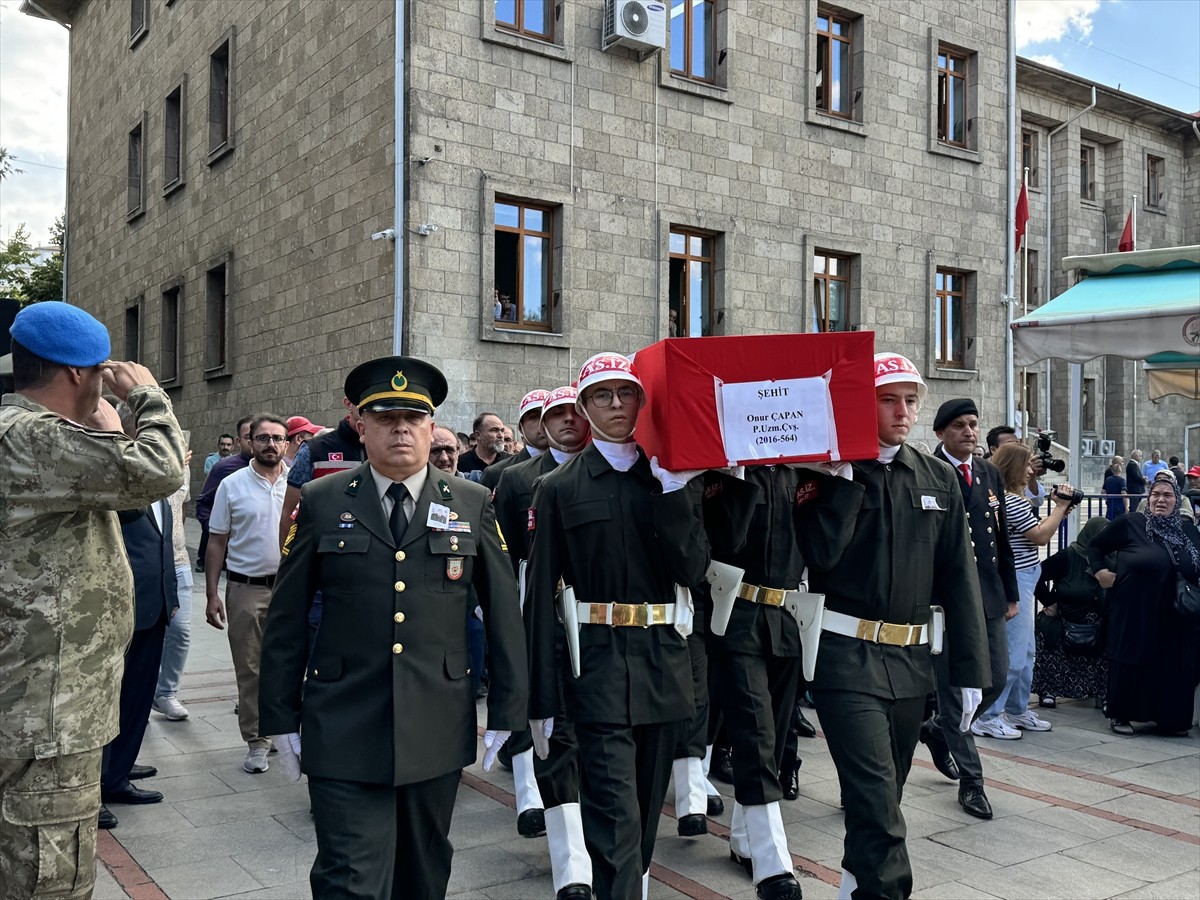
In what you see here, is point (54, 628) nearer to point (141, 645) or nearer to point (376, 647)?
point (376, 647)

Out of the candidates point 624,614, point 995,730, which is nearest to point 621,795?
point 624,614

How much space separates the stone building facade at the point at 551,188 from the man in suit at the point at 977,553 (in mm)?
8590

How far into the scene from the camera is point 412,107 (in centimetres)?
1352

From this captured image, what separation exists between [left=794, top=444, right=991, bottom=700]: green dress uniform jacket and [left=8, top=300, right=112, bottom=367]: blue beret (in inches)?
101

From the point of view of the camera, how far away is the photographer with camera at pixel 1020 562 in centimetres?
743

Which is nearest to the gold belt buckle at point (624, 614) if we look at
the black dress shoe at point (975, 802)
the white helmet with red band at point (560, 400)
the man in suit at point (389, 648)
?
the man in suit at point (389, 648)

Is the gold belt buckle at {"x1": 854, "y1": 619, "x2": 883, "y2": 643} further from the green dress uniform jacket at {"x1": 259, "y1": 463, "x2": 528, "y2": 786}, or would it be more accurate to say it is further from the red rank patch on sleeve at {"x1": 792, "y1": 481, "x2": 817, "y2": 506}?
the green dress uniform jacket at {"x1": 259, "y1": 463, "x2": 528, "y2": 786}

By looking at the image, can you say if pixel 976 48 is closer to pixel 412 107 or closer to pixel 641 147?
pixel 641 147

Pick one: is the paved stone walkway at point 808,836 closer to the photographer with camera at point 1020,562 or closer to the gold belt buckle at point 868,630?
the photographer with camera at point 1020,562

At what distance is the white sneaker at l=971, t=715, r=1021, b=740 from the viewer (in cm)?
748

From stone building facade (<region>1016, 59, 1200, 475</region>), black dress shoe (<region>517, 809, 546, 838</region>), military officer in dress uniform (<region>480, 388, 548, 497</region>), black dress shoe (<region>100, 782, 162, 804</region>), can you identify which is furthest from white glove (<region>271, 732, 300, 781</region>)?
stone building facade (<region>1016, 59, 1200, 475</region>)

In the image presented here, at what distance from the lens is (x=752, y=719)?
4.62m

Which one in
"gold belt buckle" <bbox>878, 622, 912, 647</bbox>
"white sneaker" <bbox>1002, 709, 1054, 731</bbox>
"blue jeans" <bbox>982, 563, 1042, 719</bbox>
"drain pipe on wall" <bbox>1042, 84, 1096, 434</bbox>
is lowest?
"white sneaker" <bbox>1002, 709, 1054, 731</bbox>

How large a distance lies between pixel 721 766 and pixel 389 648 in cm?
359
